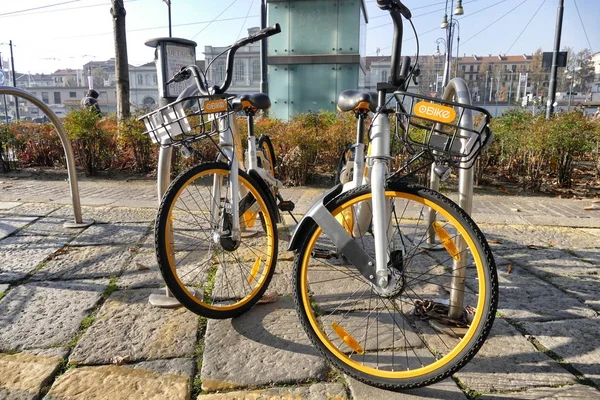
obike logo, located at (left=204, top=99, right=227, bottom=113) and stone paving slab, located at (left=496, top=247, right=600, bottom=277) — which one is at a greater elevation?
obike logo, located at (left=204, top=99, right=227, bottom=113)

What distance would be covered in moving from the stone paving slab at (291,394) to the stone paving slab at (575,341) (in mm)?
1080

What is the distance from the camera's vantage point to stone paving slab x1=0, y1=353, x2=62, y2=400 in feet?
5.74

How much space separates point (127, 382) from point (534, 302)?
2263 millimetres

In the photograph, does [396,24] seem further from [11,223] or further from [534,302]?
[11,223]

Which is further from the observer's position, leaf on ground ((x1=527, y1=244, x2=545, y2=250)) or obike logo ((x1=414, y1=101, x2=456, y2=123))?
leaf on ground ((x1=527, y1=244, x2=545, y2=250))

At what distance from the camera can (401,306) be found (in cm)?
250

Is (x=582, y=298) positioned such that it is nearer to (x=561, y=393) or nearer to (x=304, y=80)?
(x=561, y=393)

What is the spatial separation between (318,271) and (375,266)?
1.28m

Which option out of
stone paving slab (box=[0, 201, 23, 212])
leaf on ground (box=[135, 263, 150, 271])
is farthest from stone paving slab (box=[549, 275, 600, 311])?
stone paving slab (box=[0, 201, 23, 212])

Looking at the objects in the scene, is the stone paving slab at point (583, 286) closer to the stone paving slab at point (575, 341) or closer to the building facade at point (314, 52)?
the stone paving slab at point (575, 341)

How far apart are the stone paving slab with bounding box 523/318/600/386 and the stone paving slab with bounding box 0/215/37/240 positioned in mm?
4055

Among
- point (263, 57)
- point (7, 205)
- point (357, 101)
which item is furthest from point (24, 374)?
point (263, 57)

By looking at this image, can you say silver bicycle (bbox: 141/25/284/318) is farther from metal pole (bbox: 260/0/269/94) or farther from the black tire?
metal pole (bbox: 260/0/269/94)

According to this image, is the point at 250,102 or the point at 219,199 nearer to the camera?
the point at 219,199
